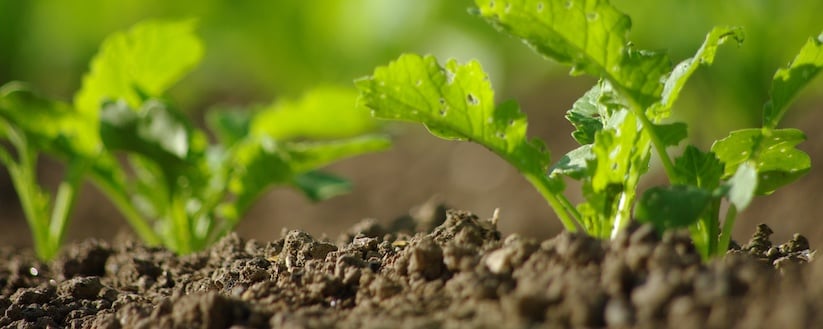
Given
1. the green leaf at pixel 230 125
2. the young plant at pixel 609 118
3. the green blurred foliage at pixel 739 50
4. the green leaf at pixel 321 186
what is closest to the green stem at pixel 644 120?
the young plant at pixel 609 118

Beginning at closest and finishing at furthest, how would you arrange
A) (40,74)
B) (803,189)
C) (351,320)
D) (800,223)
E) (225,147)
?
1. (351,320)
2. (225,147)
3. (800,223)
4. (803,189)
5. (40,74)

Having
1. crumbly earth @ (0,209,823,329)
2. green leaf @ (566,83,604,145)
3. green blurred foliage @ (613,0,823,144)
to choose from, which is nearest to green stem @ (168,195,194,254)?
crumbly earth @ (0,209,823,329)

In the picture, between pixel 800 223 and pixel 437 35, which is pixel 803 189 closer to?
pixel 800 223

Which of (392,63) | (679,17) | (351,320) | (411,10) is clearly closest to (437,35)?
(411,10)

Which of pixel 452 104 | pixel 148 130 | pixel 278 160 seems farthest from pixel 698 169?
pixel 148 130

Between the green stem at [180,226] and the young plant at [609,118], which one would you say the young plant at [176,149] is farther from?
the young plant at [609,118]
